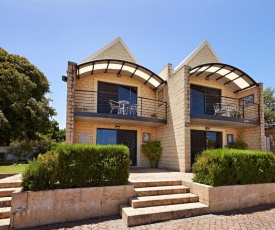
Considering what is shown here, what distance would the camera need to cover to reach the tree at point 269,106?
2095 cm

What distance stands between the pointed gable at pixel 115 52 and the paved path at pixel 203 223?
35.8ft

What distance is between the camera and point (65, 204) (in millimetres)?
5273

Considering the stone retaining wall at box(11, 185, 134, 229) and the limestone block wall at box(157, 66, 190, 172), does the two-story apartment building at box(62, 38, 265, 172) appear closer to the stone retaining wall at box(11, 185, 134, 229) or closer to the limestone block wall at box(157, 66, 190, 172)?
the limestone block wall at box(157, 66, 190, 172)

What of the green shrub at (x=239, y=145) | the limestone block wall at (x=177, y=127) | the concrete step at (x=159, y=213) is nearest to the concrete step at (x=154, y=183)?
the concrete step at (x=159, y=213)

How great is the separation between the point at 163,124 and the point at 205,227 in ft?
25.3

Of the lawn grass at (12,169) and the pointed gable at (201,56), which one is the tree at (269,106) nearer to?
the pointed gable at (201,56)

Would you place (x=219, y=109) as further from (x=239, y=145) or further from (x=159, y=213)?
(x=159, y=213)

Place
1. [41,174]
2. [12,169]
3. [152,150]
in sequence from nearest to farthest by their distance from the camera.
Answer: [41,174] < [12,169] < [152,150]

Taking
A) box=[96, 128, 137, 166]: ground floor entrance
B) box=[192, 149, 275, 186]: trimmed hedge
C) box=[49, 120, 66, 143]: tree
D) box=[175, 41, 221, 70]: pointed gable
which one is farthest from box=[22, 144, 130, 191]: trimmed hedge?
box=[49, 120, 66, 143]: tree

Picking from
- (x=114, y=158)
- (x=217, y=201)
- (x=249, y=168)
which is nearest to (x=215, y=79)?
(x=249, y=168)

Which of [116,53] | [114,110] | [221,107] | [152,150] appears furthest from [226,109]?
[116,53]

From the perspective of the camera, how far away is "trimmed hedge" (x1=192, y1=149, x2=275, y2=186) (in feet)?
20.7

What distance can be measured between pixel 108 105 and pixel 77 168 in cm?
734

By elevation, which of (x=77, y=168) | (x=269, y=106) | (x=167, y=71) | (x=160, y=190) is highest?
(x=167, y=71)
